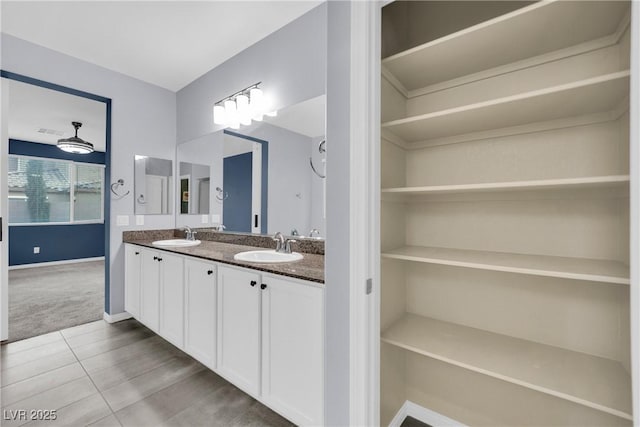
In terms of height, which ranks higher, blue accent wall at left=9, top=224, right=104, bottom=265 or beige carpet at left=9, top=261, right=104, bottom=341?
blue accent wall at left=9, top=224, right=104, bottom=265

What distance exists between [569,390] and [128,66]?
12.6ft

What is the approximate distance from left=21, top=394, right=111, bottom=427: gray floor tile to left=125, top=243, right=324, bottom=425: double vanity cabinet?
0.53m

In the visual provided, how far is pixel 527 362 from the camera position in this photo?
1.21 meters

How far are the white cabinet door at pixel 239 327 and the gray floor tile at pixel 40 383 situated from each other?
1.11 m

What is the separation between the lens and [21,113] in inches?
155

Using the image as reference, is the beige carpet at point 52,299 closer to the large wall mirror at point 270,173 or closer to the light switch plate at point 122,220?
Result: the light switch plate at point 122,220

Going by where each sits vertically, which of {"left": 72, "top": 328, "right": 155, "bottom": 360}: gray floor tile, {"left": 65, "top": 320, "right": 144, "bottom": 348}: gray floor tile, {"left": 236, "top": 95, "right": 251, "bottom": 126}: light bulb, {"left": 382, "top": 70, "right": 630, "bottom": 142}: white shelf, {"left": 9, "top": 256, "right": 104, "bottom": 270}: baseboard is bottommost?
{"left": 72, "top": 328, "right": 155, "bottom": 360}: gray floor tile

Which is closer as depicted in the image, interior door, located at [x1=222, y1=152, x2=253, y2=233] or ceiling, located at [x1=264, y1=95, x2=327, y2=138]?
ceiling, located at [x1=264, y1=95, x2=327, y2=138]

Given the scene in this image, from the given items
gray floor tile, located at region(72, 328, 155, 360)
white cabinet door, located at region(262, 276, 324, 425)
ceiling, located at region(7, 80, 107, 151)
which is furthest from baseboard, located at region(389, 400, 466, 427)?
ceiling, located at region(7, 80, 107, 151)

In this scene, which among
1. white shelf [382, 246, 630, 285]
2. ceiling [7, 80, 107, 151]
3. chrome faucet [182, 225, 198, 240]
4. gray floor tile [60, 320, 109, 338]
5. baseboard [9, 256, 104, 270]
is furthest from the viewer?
baseboard [9, 256, 104, 270]

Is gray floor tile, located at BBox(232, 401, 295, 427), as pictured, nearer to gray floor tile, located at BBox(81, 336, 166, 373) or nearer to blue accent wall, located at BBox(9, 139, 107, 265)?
gray floor tile, located at BBox(81, 336, 166, 373)

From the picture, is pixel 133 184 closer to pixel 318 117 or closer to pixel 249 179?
pixel 249 179

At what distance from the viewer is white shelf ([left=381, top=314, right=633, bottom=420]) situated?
1.02 metres

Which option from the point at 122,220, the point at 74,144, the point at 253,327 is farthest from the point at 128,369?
the point at 74,144
